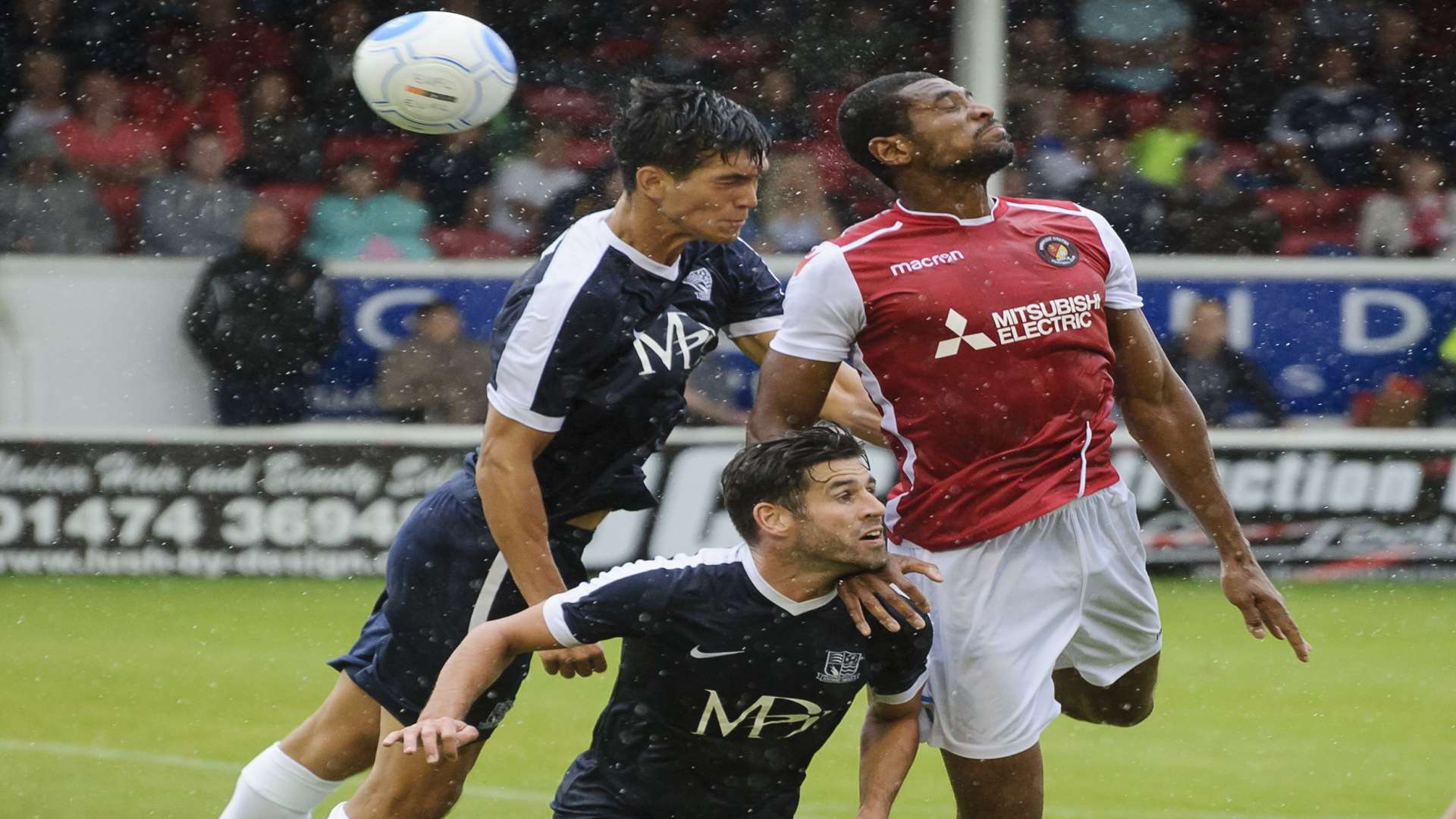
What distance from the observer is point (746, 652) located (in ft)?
12.0

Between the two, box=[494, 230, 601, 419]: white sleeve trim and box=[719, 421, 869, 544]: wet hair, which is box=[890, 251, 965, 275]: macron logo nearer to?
box=[719, 421, 869, 544]: wet hair

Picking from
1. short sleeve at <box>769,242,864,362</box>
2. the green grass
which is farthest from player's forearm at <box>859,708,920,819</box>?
the green grass

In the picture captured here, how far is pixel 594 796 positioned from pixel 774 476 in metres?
0.72

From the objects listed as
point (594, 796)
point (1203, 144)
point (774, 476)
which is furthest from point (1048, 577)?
Result: point (1203, 144)

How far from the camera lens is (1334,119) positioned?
38.3 ft

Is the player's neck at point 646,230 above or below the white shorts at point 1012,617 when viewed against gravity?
above

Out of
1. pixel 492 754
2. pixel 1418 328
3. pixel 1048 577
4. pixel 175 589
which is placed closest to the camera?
pixel 1048 577

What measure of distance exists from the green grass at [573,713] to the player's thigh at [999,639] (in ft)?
5.45

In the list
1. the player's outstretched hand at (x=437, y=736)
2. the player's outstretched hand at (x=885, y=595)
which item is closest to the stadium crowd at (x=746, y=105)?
the player's outstretched hand at (x=885, y=595)

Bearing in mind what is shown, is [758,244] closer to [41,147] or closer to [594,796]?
[41,147]

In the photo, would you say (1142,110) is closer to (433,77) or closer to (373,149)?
(373,149)

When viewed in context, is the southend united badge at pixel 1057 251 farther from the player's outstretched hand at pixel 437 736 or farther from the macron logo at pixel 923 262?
the player's outstretched hand at pixel 437 736

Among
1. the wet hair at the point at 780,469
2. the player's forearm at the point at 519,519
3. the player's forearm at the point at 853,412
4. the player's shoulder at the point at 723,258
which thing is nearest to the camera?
the wet hair at the point at 780,469

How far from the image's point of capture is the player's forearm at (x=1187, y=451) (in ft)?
13.7
